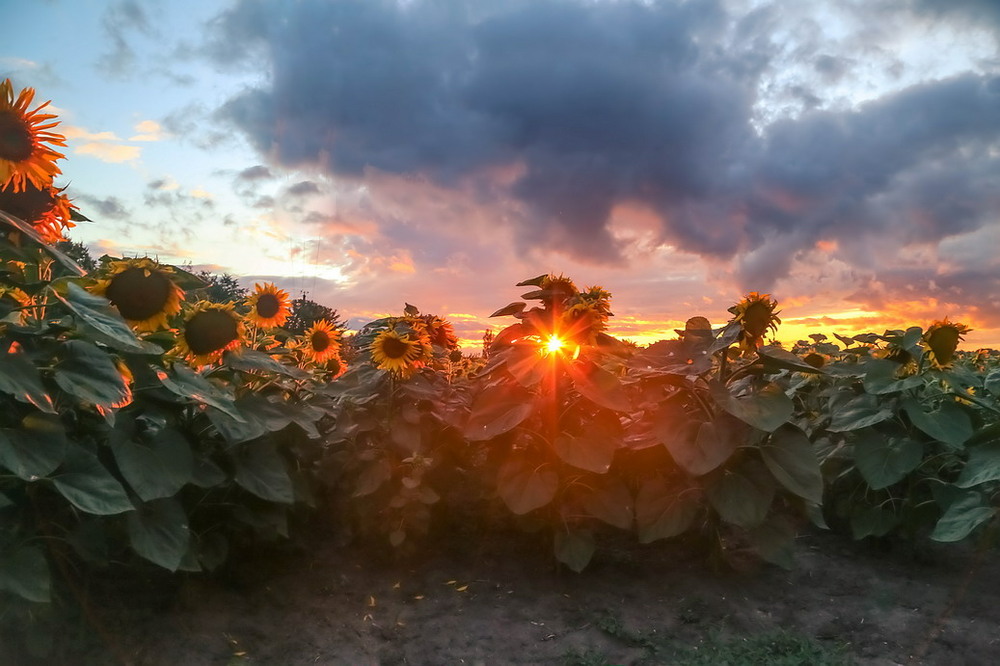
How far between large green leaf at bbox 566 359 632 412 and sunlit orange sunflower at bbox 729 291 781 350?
2.02 ft

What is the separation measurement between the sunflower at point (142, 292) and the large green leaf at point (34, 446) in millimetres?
568

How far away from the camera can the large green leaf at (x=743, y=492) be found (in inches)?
125

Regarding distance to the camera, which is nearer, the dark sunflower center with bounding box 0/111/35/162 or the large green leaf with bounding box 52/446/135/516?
the large green leaf with bounding box 52/446/135/516

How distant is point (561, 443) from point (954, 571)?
2229 mm

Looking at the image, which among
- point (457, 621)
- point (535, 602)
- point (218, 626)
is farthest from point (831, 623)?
point (218, 626)

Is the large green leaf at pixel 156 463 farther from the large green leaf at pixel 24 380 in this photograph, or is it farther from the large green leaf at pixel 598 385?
the large green leaf at pixel 598 385

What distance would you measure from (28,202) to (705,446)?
268cm

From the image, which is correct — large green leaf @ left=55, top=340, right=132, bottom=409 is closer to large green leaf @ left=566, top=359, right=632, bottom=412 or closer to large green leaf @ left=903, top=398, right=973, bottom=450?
large green leaf @ left=566, top=359, right=632, bottom=412

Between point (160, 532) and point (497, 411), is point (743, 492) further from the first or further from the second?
point (160, 532)

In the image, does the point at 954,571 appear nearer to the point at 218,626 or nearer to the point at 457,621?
the point at 457,621

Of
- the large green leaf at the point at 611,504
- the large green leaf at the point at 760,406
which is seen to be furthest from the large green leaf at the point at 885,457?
the large green leaf at the point at 611,504

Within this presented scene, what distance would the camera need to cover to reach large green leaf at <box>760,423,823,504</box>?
3.15 metres

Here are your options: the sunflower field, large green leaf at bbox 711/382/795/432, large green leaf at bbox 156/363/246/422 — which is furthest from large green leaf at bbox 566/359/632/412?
large green leaf at bbox 156/363/246/422

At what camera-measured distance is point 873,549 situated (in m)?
4.01
